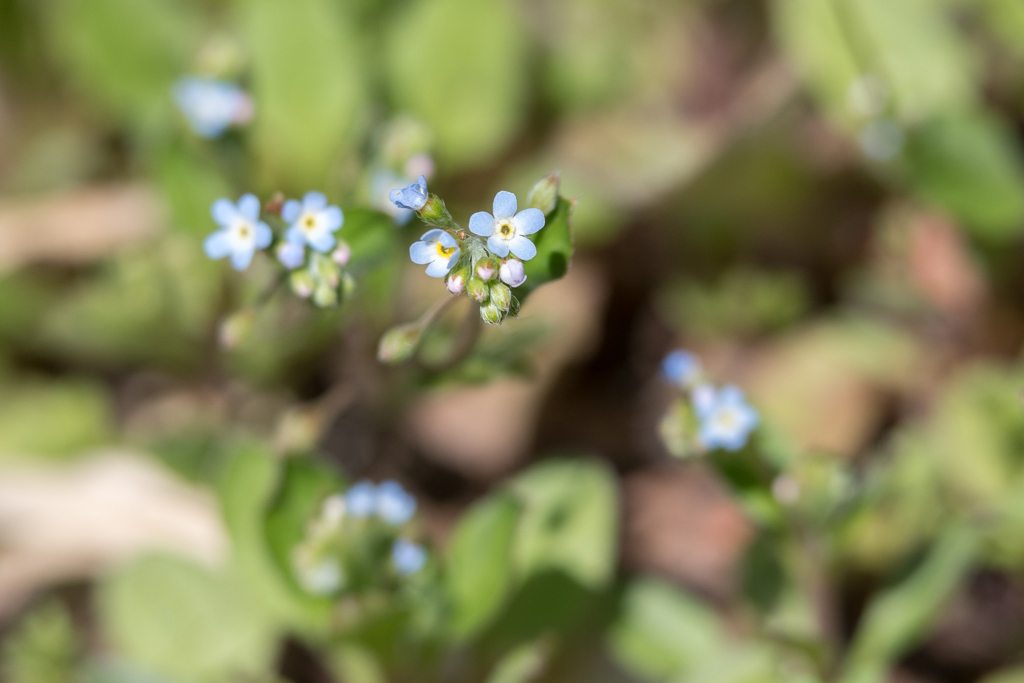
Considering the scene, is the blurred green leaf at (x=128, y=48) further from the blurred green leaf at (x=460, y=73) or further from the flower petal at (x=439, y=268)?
the flower petal at (x=439, y=268)

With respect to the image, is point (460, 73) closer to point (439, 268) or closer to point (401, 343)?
point (401, 343)

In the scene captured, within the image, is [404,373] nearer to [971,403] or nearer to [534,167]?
[534,167]

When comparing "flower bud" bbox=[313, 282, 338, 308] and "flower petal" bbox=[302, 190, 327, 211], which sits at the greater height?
"flower petal" bbox=[302, 190, 327, 211]

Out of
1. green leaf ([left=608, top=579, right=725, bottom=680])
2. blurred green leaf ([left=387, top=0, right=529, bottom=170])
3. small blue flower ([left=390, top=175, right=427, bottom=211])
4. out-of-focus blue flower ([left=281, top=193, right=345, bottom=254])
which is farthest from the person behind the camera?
blurred green leaf ([left=387, top=0, right=529, bottom=170])

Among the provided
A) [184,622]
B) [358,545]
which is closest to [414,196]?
[358,545]

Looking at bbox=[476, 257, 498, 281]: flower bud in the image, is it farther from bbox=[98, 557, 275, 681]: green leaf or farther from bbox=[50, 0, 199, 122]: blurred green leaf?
bbox=[50, 0, 199, 122]: blurred green leaf

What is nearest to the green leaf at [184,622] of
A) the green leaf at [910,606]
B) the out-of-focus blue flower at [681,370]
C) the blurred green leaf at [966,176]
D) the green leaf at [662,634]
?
the green leaf at [662,634]

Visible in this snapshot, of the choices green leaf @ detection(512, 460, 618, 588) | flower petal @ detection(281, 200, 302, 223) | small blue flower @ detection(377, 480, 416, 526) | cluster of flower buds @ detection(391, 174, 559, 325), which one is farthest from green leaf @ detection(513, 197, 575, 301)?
green leaf @ detection(512, 460, 618, 588)
